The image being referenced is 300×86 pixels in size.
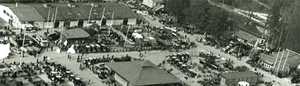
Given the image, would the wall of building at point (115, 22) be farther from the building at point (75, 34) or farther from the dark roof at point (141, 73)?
the dark roof at point (141, 73)

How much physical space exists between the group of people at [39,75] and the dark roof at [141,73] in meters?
4.32

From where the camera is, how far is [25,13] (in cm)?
7025

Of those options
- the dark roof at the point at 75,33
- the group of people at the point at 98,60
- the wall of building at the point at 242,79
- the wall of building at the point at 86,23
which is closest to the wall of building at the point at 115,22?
the wall of building at the point at 86,23

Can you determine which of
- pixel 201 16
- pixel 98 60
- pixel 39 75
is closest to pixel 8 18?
pixel 98 60

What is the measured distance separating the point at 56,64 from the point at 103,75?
517 centimetres

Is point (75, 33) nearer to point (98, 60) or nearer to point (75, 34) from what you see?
point (75, 34)

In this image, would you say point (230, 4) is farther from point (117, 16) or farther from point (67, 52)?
point (67, 52)

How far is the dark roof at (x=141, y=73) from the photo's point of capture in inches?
2179

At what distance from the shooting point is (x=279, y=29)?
267 feet

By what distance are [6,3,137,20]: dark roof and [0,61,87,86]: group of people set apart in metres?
14.8

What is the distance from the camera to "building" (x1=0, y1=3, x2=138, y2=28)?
6950 centimetres

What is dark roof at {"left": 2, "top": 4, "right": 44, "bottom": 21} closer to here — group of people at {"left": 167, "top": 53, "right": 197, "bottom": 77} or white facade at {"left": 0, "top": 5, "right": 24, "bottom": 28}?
white facade at {"left": 0, "top": 5, "right": 24, "bottom": 28}

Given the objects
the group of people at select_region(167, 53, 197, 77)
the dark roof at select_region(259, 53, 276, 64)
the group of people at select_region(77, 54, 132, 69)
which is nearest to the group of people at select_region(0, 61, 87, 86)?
the group of people at select_region(77, 54, 132, 69)

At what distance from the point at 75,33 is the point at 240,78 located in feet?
66.6
